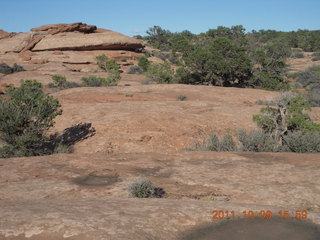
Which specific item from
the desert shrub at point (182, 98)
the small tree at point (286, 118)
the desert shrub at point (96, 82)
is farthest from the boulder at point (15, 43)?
the small tree at point (286, 118)

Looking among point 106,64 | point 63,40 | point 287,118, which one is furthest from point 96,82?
point 63,40

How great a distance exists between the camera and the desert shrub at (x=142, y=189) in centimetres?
516

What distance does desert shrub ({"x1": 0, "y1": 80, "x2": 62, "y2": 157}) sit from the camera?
368 inches

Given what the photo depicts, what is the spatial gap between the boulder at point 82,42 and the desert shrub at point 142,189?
36.5m

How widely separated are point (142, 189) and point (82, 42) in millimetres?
37302

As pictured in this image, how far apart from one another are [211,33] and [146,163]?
136 ft

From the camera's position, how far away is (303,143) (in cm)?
887

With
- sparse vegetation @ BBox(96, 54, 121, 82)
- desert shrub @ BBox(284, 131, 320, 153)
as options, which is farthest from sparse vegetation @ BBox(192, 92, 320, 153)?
sparse vegetation @ BBox(96, 54, 121, 82)

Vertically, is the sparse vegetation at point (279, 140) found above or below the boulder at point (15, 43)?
below

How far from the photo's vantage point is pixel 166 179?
20.1 feet

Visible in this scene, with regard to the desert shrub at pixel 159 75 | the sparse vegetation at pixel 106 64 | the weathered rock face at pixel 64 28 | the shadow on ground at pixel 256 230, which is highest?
the weathered rock face at pixel 64 28

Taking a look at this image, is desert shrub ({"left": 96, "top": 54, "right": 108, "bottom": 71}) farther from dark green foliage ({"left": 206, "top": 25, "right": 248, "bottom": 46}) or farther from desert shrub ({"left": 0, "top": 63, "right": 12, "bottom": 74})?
dark green foliage ({"left": 206, "top": 25, "right": 248, "bottom": 46})

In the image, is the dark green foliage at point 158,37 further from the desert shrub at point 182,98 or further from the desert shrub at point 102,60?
the desert shrub at point 182,98

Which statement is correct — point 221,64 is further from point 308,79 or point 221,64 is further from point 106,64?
point 106,64
